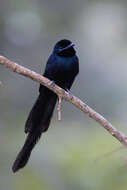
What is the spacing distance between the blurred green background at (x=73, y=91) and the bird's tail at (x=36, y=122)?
620 mm

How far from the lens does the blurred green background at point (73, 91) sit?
5664 millimetres

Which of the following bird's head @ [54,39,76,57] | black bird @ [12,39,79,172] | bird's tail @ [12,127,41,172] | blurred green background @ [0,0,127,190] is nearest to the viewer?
bird's tail @ [12,127,41,172]

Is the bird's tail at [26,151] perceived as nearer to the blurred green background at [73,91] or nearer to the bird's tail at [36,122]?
the bird's tail at [36,122]

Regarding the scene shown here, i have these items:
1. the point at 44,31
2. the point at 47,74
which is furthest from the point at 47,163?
the point at 44,31

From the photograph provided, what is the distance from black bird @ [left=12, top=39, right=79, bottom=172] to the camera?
14.3ft

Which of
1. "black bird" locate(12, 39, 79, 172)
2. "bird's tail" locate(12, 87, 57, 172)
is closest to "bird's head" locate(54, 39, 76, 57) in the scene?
"black bird" locate(12, 39, 79, 172)

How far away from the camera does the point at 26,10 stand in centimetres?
773

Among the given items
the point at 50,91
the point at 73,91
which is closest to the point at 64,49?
the point at 50,91

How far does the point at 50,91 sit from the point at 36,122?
0.36 metres

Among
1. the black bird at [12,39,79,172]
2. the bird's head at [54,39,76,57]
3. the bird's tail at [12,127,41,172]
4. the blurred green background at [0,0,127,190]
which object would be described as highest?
the bird's head at [54,39,76,57]

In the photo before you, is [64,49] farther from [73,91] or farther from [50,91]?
[73,91]

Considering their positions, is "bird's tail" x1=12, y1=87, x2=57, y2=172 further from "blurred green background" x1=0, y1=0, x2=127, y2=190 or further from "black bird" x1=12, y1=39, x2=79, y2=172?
"blurred green background" x1=0, y1=0, x2=127, y2=190

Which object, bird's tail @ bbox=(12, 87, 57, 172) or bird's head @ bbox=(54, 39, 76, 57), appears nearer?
bird's tail @ bbox=(12, 87, 57, 172)

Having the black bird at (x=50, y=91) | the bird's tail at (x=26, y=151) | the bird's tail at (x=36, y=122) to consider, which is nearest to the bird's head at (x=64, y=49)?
the black bird at (x=50, y=91)
